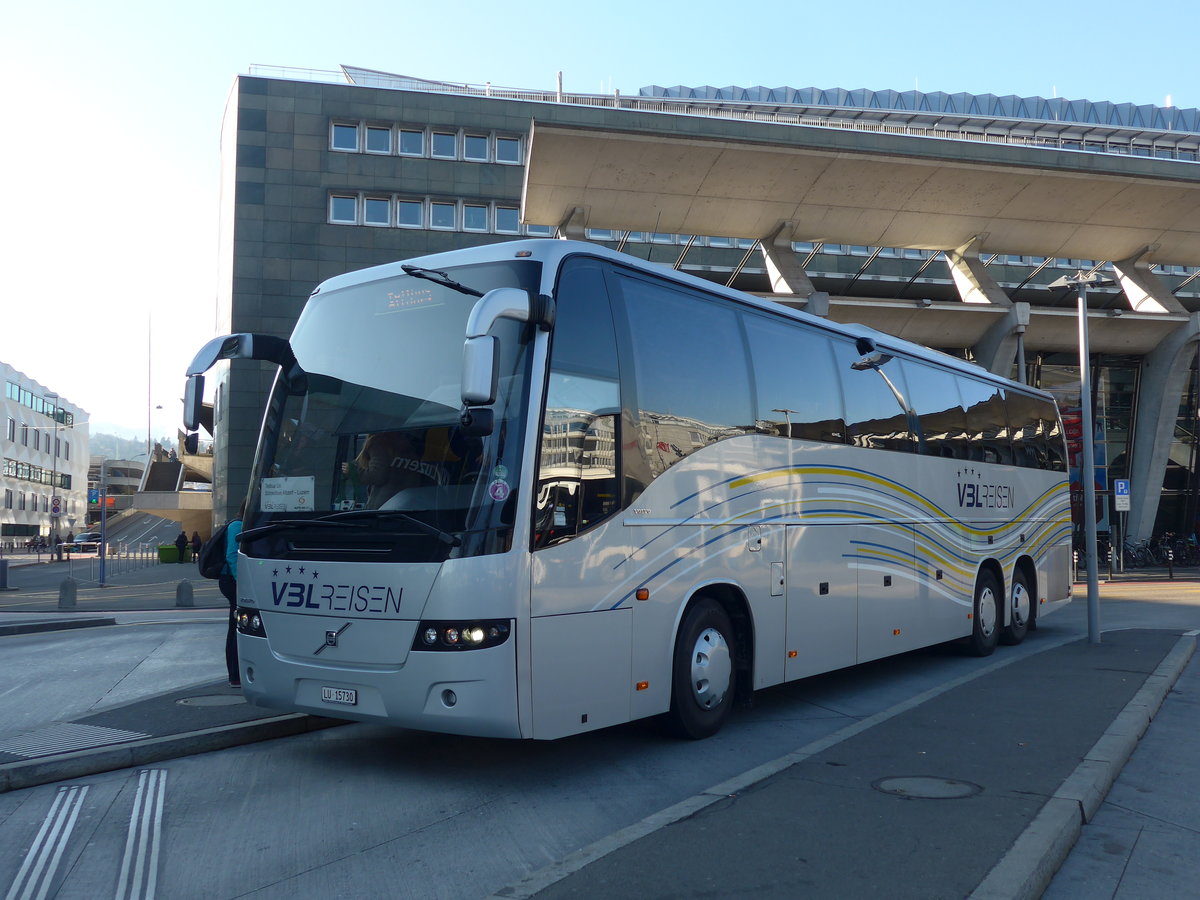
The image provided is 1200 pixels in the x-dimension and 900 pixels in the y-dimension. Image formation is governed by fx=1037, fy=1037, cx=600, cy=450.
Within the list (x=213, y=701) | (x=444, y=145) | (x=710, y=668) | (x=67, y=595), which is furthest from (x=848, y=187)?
(x=213, y=701)

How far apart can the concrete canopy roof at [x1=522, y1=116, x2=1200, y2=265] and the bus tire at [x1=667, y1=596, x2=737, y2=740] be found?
63.6 feet

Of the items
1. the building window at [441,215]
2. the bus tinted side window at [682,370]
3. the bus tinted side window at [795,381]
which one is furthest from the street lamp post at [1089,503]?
the building window at [441,215]

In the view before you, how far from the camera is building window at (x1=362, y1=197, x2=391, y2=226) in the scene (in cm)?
3934

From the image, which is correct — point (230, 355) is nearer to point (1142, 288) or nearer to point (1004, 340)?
point (1004, 340)

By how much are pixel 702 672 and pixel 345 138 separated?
117 ft

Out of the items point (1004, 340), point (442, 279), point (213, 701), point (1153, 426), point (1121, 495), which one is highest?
point (1004, 340)

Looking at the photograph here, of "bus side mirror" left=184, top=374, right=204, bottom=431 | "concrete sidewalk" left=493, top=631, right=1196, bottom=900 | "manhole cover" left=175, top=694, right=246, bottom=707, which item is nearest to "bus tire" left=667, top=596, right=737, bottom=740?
"concrete sidewalk" left=493, top=631, right=1196, bottom=900

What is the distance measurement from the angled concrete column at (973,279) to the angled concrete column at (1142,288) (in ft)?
18.6

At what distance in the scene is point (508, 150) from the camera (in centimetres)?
4106

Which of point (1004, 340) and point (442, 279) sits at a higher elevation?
point (1004, 340)

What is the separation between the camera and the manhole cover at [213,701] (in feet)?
29.8

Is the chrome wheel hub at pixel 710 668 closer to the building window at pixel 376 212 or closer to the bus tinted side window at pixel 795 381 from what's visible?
the bus tinted side window at pixel 795 381

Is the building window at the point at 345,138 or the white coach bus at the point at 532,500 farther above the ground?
the building window at the point at 345,138

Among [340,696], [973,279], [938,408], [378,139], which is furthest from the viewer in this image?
[378,139]
